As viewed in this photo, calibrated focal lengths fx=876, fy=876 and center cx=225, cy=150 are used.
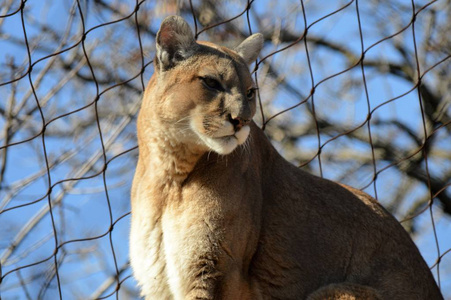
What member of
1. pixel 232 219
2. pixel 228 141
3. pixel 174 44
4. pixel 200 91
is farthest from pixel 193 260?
pixel 174 44

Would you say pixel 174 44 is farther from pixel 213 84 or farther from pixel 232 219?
pixel 232 219

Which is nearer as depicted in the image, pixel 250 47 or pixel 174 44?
pixel 174 44

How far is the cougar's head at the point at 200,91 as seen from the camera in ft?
15.1

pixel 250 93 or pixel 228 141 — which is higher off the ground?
pixel 250 93

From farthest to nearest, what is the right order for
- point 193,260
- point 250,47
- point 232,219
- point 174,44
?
point 250,47, point 174,44, point 232,219, point 193,260

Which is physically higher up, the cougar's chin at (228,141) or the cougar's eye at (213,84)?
the cougar's eye at (213,84)

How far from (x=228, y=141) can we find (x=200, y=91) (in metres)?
0.31

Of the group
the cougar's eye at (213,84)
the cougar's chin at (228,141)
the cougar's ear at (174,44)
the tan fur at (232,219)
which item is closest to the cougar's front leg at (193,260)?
the tan fur at (232,219)

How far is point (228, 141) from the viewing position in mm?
4605

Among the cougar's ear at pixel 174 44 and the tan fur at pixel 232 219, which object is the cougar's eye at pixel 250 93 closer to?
the tan fur at pixel 232 219

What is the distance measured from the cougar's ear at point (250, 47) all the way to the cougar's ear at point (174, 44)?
0.41 meters

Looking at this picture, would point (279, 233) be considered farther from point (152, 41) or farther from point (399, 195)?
point (399, 195)

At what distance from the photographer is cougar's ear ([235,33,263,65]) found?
5148mm

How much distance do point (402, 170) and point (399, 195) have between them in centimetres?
71
